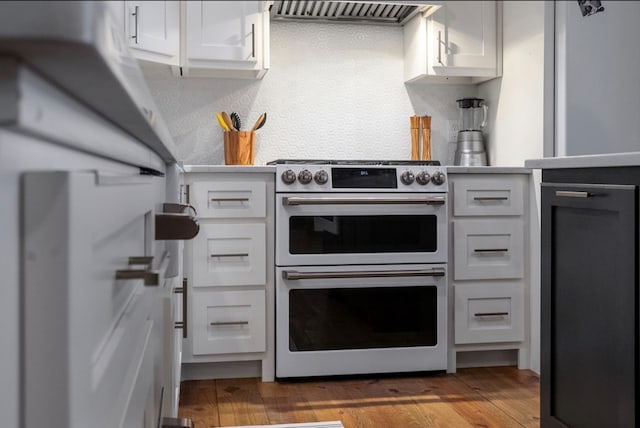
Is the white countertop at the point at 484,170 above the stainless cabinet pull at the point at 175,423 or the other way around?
above

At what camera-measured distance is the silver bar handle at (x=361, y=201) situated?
269cm

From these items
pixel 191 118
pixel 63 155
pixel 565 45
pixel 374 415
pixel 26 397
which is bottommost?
pixel 374 415

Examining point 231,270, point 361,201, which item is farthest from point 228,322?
point 361,201

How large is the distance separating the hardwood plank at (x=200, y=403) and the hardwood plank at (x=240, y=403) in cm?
2

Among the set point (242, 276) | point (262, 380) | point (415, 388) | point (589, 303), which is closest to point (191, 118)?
point (242, 276)

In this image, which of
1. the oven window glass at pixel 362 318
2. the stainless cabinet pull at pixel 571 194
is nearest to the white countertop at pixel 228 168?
the oven window glass at pixel 362 318

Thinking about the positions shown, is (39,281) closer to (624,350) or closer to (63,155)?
(63,155)

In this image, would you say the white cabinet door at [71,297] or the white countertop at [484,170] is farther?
the white countertop at [484,170]

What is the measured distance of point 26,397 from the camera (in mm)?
285

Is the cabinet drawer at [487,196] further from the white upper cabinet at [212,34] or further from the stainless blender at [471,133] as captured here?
the white upper cabinet at [212,34]

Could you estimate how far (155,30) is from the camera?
2877 mm

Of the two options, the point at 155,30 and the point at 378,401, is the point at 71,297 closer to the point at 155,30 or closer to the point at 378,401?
the point at 378,401

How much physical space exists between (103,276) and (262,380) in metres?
2.50

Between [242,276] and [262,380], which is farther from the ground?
[242,276]
